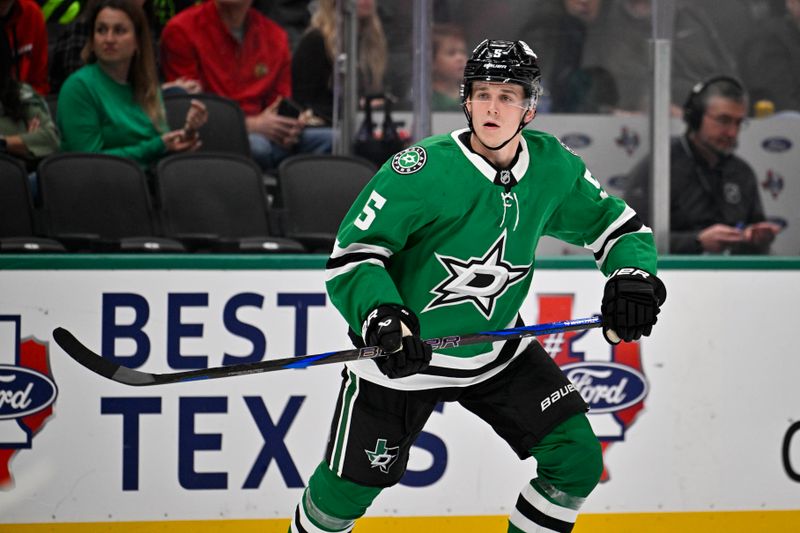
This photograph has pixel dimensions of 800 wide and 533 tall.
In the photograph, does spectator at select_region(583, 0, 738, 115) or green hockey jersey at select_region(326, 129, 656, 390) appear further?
spectator at select_region(583, 0, 738, 115)

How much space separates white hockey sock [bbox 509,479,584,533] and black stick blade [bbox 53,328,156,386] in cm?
90

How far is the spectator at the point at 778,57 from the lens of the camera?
491 centimetres

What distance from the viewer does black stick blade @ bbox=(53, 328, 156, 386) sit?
8.94 feet

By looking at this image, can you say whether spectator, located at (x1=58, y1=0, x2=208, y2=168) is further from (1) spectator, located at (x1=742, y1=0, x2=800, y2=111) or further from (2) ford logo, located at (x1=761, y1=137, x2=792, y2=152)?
(1) spectator, located at (x1=742, y1=0, x2=800, y2=111)

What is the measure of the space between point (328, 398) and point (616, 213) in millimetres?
1079

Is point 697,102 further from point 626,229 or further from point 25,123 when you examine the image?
point 25,123

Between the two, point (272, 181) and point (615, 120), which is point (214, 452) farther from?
point (615, 120)

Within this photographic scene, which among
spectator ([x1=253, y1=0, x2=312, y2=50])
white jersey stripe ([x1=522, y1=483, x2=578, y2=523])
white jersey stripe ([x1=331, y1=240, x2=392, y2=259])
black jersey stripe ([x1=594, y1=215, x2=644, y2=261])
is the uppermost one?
spectator ([x1=253, y1=0, x2=312, y2=50])

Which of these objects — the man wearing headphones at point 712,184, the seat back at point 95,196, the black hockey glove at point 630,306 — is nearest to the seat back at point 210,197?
the seat back at point 95,196

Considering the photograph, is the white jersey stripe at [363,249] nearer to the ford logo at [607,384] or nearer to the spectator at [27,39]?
the ford logo at [607,384]

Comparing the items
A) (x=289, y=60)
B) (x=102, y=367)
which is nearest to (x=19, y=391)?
(x=102, y=367)

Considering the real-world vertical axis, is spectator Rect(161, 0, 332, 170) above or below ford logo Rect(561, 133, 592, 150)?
above

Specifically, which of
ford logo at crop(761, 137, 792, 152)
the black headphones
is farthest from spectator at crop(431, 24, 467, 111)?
ford logo at crop(761, 137, 792, 152)

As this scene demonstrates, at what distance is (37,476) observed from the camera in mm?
3312
